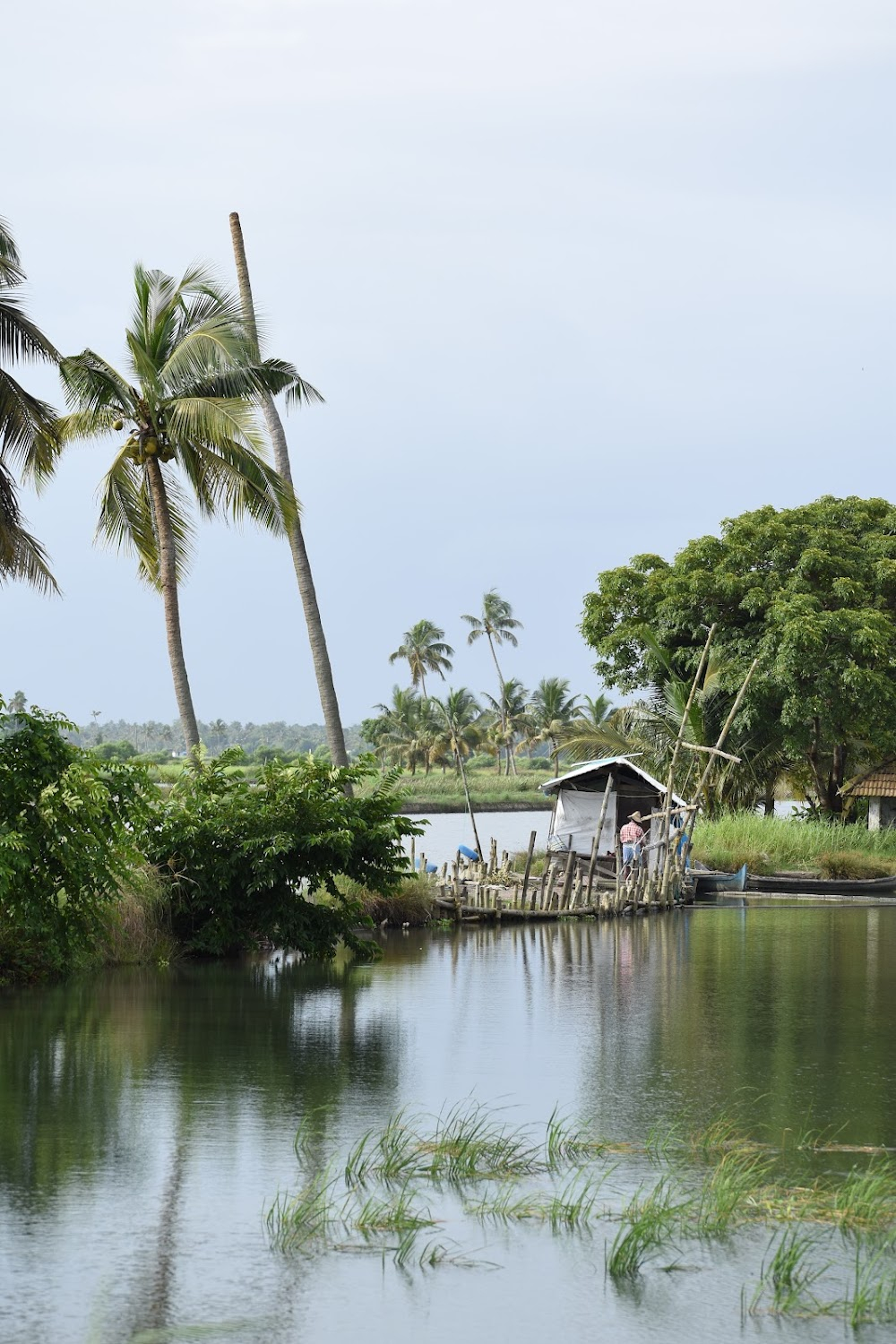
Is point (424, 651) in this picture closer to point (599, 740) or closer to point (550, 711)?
point (550, 711)

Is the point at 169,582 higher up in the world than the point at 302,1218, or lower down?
higher up

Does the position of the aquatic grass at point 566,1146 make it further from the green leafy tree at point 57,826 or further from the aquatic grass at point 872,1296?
the green leafy tree at point 57,826

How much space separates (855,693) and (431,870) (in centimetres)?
1483

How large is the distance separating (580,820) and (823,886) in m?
5.47

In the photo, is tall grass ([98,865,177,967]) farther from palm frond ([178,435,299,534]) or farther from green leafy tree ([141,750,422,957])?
palm frond ([178,435,299,534])

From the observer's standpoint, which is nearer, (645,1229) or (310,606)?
(645,1229)

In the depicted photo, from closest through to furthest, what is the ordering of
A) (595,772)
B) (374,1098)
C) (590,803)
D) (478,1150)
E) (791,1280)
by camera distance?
(791,1280) → (478,1150) → (374,1098) → (595,772) → (590,803)

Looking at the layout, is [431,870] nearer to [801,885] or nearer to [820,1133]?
[801,885]

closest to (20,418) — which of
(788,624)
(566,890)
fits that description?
(566,890)

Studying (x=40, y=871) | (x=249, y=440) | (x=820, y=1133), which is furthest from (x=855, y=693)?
(x=820, y=1133)

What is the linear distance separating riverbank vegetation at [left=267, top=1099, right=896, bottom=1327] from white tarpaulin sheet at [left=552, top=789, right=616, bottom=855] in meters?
24.1

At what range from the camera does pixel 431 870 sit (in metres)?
27.1

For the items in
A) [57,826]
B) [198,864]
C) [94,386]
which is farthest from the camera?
[94,386]

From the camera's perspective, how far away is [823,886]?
33188mm
